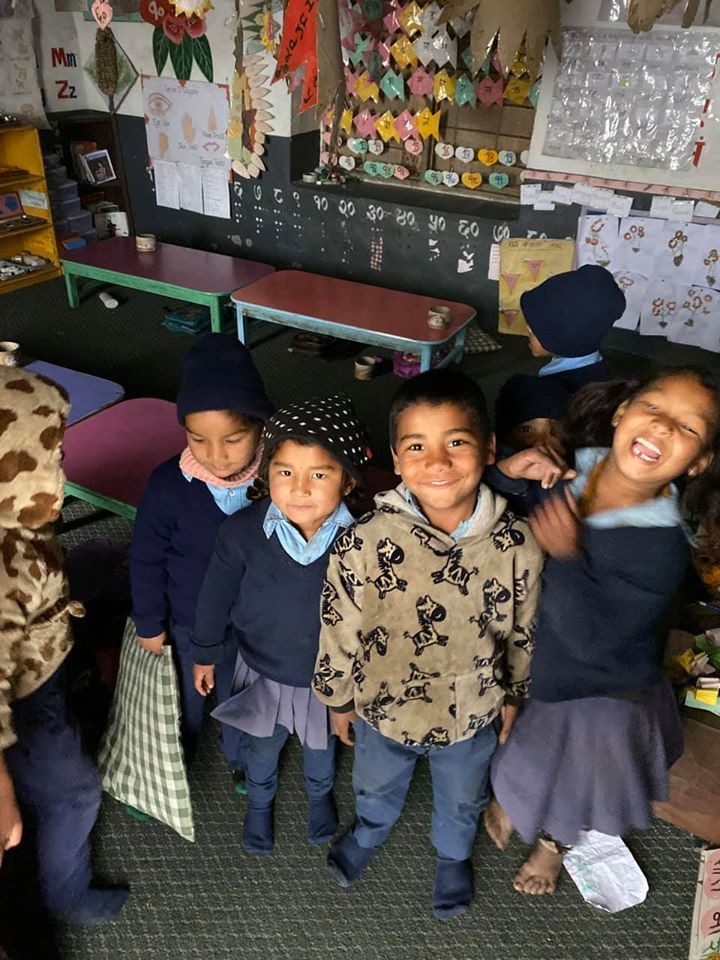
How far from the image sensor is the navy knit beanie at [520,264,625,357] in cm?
177

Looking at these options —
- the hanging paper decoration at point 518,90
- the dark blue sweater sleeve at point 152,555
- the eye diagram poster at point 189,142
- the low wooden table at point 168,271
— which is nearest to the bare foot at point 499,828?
the dark blue sweater sleeve at point 152,555

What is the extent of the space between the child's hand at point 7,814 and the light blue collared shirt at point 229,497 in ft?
2.22

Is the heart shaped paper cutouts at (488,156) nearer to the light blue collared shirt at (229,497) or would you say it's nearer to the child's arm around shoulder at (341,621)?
the light blue collared shirt at (229,497)

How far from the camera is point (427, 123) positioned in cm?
473

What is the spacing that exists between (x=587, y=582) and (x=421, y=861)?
0.96m

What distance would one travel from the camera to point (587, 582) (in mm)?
1328

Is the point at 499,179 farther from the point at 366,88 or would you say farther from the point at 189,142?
the point at 189,142

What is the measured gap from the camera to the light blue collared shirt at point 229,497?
1619mm

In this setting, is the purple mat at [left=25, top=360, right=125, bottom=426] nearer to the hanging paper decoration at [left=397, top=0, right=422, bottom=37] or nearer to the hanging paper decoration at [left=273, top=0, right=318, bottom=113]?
the hanging paper decoration at [left=273, top=0, right=318, bottom=113]

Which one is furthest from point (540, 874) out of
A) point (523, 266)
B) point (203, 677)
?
point (523, 266)

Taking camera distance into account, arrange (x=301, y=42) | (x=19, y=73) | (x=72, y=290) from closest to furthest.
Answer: (x=301, y=42)
(x=72, y=290)
(x=19, y=73)

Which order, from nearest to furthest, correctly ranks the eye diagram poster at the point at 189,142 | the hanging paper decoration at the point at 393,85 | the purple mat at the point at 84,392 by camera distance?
1. the purple mat at the point at 84,392
2. the hanging paper decoration at the point at 393,85
3. the eye diagram poster at the point at 189,142

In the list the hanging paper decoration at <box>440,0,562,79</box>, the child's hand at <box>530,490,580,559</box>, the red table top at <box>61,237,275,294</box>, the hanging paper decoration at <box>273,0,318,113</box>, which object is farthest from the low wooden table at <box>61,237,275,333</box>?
the child's hand at <box>530,490,580,559</box>

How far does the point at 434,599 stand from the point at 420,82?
4.24 meters
